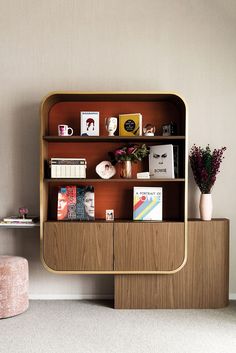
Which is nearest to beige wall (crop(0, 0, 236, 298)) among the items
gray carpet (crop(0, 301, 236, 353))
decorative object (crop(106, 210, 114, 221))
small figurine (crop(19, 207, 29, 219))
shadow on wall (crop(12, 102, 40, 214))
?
shadow on wall (crop(12, 102, 40, 214))

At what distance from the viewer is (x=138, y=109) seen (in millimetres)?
4219

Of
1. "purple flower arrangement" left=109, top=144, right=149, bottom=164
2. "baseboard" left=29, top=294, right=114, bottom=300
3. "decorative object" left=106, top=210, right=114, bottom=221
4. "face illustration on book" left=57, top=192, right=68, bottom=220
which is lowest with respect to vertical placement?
"baseboard" left=29, top=294, right=114, bottom=300

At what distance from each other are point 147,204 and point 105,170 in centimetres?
47

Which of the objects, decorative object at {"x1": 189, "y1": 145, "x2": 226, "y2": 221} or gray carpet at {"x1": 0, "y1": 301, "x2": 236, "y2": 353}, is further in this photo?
decorative object at {"x1": 189, "y1": 145, "x2": 226, "y2": 221}

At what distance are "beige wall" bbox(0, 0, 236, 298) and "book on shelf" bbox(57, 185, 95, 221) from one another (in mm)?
350

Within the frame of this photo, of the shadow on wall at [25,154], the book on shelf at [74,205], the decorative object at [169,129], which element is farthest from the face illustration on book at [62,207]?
the decorative object at [169,129]

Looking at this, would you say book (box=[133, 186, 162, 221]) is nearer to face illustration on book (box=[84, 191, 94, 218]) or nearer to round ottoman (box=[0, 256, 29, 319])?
face illustration on book (box=[84, 191, 94, 218])

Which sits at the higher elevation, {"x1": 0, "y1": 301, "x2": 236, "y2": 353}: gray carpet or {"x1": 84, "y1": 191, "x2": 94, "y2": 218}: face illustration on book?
{"x1": 84, "y1": 191, "x2": 94, "y2": 218}: face illustration on book

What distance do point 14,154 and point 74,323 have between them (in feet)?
5.35

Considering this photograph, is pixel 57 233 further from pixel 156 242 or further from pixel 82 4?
pixel 82 4

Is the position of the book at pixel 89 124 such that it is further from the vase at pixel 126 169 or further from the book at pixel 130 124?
the vase at pixel 126 169

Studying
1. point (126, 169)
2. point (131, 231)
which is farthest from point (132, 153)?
point (131, 231)

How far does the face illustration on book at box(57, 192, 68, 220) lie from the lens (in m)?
4.01

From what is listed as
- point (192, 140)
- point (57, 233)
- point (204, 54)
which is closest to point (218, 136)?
point (192, 140)
